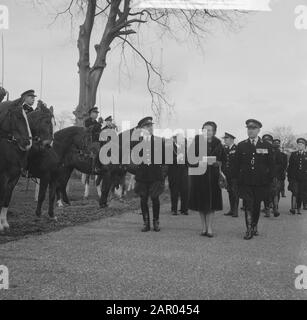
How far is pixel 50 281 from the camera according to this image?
5641 mm

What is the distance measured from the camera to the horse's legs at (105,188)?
13820 millimetres

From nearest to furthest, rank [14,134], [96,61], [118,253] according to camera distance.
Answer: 1. [118,253]
2. [14,134]
3. [96,61]

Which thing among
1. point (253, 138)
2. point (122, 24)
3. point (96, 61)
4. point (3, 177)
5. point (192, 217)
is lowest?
point (192, 217)

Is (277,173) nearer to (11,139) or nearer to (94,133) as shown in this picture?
(94,133)

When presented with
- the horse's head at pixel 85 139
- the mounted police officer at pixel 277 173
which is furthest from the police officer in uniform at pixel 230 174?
the horse's head at pixel 85 139

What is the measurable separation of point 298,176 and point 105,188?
5.46 metres

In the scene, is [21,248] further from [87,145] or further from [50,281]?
[87,145]

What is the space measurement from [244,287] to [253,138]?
4.24 meters

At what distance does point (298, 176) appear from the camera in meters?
14.7

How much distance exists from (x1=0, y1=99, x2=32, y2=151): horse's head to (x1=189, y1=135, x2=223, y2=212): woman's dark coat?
3062mm

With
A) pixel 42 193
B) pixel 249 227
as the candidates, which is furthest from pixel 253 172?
pixel 42 193

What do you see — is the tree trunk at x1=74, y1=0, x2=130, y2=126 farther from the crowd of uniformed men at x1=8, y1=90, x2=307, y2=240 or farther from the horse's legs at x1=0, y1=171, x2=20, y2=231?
the horse's legs at x1=0, y1=171, x2=20, y2=231

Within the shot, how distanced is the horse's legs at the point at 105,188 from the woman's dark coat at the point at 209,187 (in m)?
4.72

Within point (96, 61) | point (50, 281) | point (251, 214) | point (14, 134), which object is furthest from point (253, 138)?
point (96, 61)
